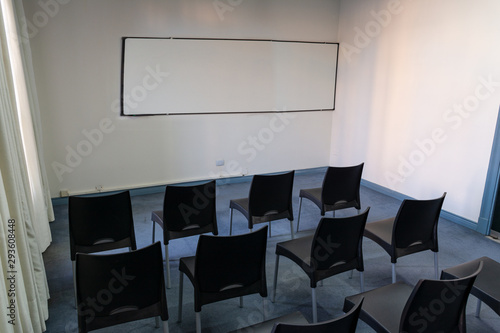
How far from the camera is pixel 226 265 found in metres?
2.39

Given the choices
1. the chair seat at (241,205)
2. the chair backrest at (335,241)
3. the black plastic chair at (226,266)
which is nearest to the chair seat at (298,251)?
the chair backrest at (335,241)

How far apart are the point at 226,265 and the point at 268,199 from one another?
143cm

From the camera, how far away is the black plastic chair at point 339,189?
401 centimetres

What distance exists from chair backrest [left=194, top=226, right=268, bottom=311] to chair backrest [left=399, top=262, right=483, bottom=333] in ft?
3.13

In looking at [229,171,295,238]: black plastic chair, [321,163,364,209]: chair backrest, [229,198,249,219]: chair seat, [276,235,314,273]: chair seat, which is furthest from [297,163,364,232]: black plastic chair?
[276,235,314,273]: chair seat

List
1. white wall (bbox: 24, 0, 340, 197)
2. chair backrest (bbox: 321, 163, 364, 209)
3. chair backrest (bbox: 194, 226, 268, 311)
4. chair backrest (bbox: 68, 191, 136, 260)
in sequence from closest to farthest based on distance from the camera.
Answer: chair backrest (bbox: 194, 226, 268, 311) < chair backrest (bbox: 68, 191, 136, 260) < chair backrest (bbox: 321, 163, 364, 209) < white wall (bbox: 24, 0, 340, 197)

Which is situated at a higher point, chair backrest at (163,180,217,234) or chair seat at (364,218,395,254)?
chair backrest at (163,180,217,234)

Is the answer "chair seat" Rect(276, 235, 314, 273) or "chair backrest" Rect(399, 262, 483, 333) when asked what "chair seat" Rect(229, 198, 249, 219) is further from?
"chair backrest" Rect(399, 262, 483, 333)

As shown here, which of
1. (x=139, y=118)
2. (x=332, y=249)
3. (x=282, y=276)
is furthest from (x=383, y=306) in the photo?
(x=139, y=118)

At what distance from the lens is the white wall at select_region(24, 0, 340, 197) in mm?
4887

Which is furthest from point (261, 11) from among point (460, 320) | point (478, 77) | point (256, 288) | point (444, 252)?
point (460, 320)

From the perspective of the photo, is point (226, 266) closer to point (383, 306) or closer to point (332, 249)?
point (332, 249)

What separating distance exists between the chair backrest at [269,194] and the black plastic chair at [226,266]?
4.01ft

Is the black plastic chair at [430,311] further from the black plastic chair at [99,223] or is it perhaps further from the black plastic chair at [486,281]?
the black plastic chair at [99,223]
